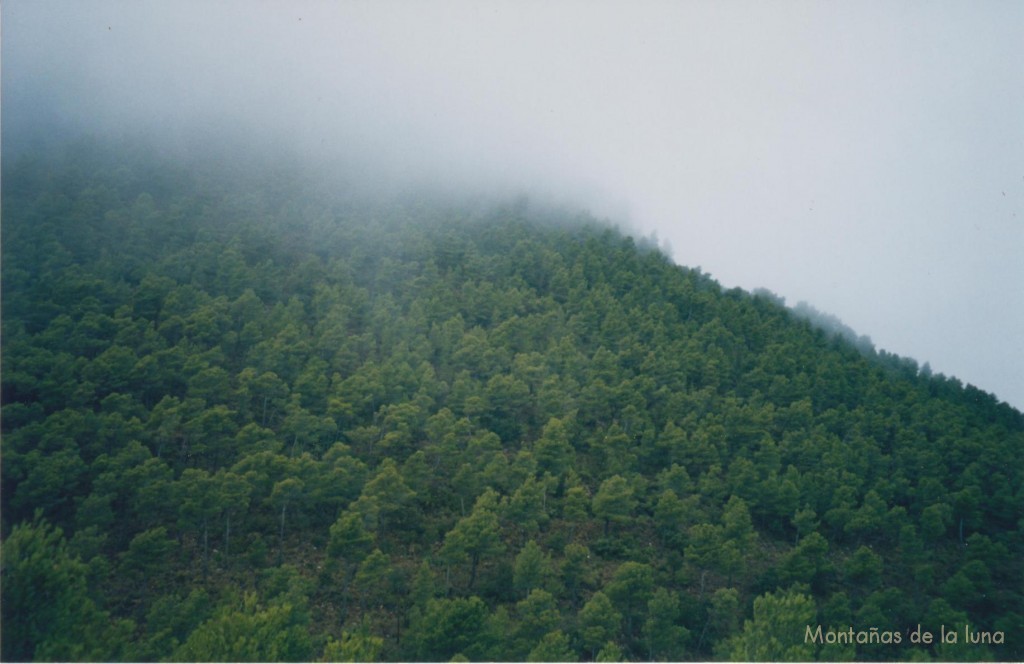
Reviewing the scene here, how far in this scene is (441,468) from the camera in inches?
1523

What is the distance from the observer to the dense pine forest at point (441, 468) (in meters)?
25.2

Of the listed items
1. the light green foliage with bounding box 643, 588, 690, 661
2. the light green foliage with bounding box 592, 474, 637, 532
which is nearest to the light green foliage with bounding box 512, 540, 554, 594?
the light green foliage with bounding box 643, 588, 690, 661

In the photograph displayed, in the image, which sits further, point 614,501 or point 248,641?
point 614,501

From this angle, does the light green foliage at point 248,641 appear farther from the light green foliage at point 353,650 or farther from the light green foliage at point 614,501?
the light green foliage at point 614,501

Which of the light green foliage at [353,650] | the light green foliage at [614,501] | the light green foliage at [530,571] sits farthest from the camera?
the light green foliage at [614,501]

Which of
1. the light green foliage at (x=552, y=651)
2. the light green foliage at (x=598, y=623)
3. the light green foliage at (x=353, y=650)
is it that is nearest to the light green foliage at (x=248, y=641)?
the light green foliage at (x=353, y=650)

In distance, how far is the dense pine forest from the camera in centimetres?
2525

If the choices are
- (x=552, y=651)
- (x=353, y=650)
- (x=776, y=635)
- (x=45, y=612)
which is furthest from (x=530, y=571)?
(x=45, y=612)

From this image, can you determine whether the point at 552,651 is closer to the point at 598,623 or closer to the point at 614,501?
the point at 598,623

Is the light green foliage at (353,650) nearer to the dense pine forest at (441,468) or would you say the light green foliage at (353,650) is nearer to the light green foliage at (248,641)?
the dense pine forest at (441,468)

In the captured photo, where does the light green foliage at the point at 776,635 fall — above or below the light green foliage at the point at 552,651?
above

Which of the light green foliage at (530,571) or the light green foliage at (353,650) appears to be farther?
the light green foliage at (530,571)

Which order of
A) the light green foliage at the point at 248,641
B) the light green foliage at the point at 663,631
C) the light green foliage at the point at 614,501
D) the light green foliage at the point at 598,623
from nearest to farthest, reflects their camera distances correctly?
the light green foliage at the point at 248,641
the light green foliage at the point at 598,623
the light green foliage at the point at 663,631
the light green foliage at the point at 614,501

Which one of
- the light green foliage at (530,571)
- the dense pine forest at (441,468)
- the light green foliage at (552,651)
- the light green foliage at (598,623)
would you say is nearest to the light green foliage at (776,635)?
the dense pine forest at (441,468)
